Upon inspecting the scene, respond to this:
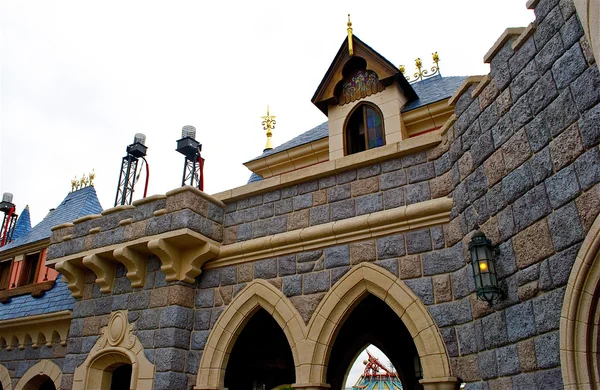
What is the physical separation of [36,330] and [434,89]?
28.1ft

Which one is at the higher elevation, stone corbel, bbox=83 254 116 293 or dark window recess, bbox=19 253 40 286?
dark window recess, bbox=19 253 40 286

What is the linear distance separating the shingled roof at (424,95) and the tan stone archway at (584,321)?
4.95 meters

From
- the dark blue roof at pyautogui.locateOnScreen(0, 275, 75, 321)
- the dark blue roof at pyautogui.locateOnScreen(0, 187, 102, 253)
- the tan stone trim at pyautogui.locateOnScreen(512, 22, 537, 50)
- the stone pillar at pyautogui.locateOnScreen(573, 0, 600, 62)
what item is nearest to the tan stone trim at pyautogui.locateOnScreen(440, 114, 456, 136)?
the tan stone trim at pyautogui.locateOnScreen(512, 22, 537, 50)

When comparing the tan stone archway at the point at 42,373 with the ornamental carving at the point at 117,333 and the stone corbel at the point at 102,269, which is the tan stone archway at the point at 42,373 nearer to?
the ornamental carving at the point at 117,333

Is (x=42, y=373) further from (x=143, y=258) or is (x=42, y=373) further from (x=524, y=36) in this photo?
(x=524, y=36)

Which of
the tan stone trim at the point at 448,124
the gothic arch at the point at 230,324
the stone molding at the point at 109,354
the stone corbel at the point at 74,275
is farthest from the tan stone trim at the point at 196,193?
the tan stone trim at the point at 448,124

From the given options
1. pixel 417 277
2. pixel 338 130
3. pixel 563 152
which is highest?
pixel 338 130

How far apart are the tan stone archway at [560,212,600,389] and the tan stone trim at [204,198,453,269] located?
1.93m

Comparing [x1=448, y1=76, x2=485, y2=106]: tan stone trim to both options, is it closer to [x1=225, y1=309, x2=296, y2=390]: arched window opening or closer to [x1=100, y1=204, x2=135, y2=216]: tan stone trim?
[x1=225, y1=309, x2=296, y2=390]: arched window opening

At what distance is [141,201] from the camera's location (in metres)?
7.48

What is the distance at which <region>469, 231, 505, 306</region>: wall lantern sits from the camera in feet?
14.9

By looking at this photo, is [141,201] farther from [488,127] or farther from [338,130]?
[488,127]

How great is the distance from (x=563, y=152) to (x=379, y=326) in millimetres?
5553

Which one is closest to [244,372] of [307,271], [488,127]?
[307,271]
